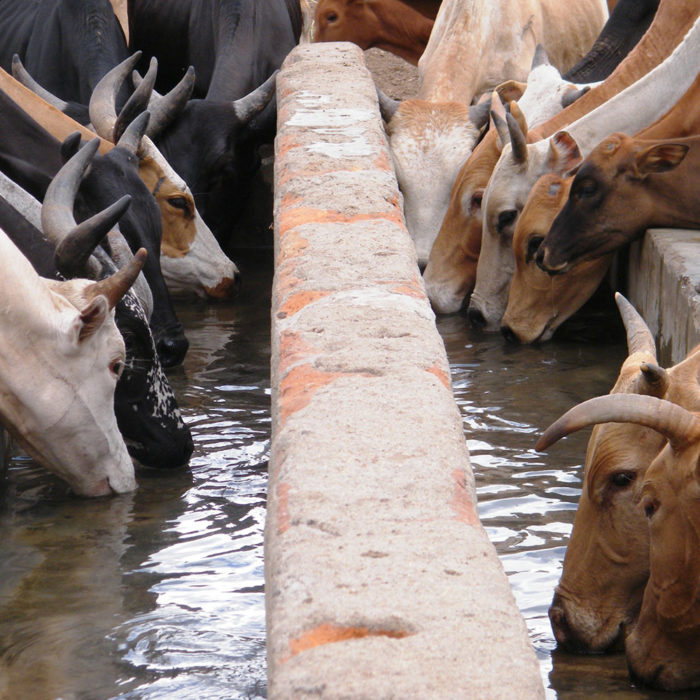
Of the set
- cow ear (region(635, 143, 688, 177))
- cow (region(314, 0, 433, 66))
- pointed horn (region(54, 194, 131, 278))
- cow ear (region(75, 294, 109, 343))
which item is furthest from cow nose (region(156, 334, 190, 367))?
cow (region(314, 0, 433, 66))

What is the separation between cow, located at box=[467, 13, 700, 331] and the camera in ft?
20.5

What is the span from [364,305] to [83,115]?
3880 mm

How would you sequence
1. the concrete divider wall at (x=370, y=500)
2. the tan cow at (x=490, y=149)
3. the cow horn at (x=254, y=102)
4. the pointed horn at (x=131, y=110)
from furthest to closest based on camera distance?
1. the cow horn at (x=254, y=102)
2. the tan cow at (x=490, y=149)
3. the pointed horn at (x=131, y=110)
4. the concrete divider wall at (x=370, y=500)

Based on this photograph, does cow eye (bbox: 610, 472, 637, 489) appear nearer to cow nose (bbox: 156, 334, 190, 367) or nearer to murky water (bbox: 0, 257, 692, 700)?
murky water (bbox: 0, 257, 692, 700)

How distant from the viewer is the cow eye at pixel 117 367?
464 cm

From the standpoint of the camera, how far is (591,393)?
5328 millimetres

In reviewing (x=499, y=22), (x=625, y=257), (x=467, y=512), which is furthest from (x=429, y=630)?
(x=499, y=22)

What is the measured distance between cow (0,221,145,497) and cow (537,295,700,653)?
5.72 feet

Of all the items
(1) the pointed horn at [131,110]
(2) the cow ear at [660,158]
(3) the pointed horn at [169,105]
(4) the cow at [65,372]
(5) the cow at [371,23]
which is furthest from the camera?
(5) the cow at [371,23]

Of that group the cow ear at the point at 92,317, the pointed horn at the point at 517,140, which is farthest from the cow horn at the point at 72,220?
the pointed horn at the point at 517,140

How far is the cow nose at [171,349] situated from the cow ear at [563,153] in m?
1.85

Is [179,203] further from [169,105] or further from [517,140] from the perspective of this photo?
[517,140]

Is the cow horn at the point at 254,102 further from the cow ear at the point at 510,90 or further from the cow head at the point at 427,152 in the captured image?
the cow ear at the point at 510,90

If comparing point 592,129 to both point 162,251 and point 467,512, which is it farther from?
point 467,512
